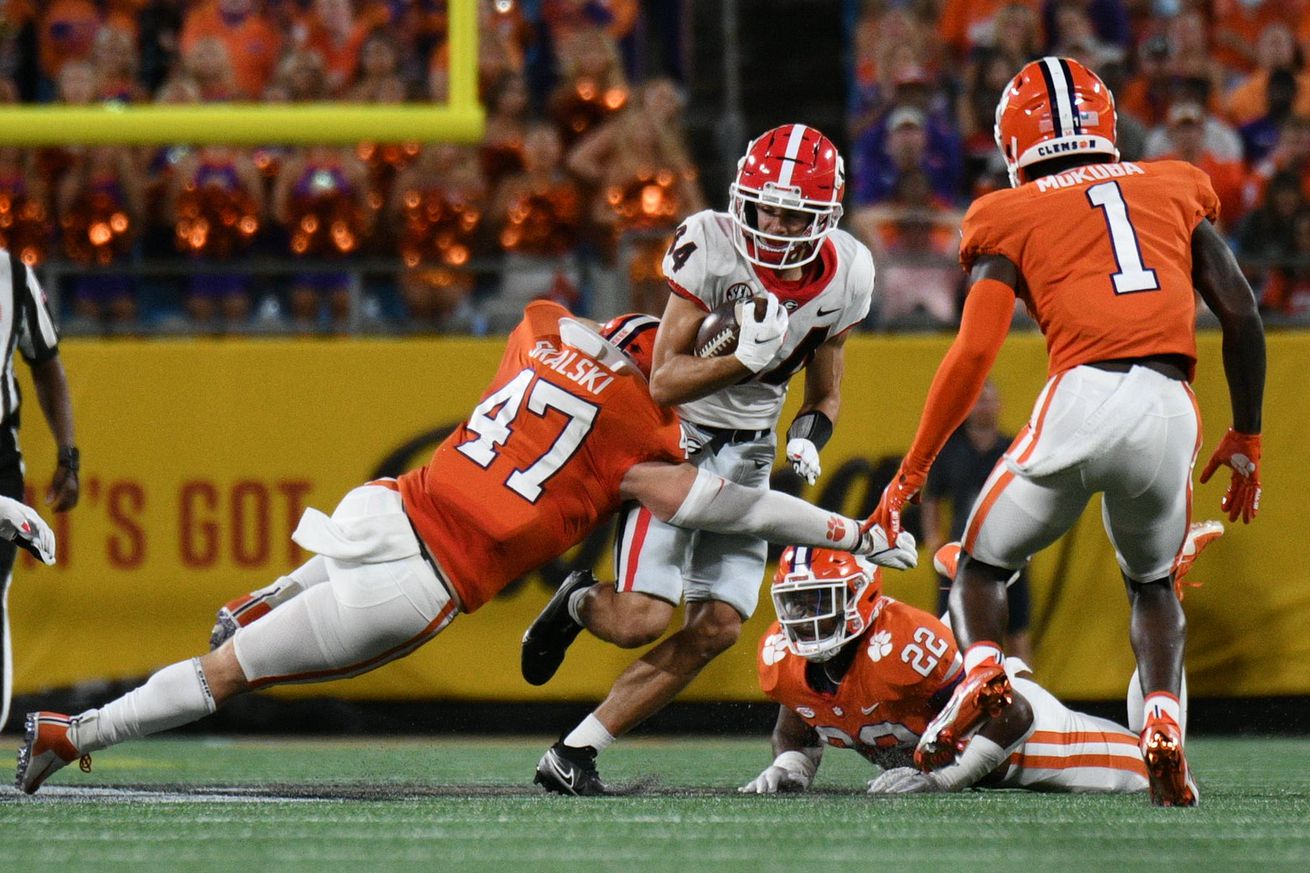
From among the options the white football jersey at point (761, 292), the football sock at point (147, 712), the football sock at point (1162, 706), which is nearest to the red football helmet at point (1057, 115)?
the white football jersey at point (761, 292)

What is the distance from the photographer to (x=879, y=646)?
464cm

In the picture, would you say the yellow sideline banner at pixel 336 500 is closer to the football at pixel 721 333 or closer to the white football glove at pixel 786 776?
the white football glove at pixel 786 776

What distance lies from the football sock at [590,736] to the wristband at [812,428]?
33.1 inches

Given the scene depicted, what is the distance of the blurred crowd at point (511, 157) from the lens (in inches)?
286

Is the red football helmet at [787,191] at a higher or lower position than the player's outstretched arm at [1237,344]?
higher

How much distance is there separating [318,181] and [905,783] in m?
4.67

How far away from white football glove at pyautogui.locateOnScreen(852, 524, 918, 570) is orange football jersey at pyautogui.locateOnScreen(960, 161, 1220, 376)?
1.84 feet

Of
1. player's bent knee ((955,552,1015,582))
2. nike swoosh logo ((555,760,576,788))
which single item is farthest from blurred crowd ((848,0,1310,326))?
nike swoosh logo ((555,760,576,788))

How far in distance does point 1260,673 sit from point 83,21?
18.5 ft

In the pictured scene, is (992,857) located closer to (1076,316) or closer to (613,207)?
(1076,316)

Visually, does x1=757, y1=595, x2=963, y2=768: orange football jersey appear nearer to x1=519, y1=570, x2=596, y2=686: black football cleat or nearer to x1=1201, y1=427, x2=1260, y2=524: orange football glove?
x1=519, y1=570, x2=596, y2=686: black football cleat

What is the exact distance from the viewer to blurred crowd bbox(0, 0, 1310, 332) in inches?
286

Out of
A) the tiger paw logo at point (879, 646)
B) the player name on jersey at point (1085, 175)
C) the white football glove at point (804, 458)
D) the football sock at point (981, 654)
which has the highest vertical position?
the player name on jersey at point (1085, 175)

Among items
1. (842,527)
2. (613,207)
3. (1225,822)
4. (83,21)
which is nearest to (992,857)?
(1225,822)
